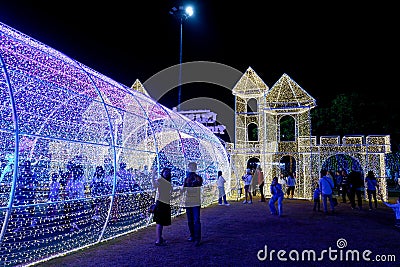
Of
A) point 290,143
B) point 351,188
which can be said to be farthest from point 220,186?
point 290,143

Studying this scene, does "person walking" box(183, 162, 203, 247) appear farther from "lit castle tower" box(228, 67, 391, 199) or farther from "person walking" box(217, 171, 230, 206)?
"lit castle tower" box(228, 67, 391, 199)

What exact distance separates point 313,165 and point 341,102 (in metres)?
12.0

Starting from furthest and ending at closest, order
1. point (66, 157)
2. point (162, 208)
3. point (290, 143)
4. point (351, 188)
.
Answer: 1. point (290, 143)
2. point (351, 188)
3. point (66, 157)
4. point (162, 208)

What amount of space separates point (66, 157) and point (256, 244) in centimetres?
644

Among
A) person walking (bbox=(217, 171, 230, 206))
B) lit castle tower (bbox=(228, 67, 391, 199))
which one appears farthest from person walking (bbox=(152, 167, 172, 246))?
lit castle tower (bbox=(228, 67, 391, 199))

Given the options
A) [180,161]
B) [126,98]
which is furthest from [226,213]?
[126,98]

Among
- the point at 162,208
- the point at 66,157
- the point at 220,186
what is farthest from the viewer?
the point at 220,186

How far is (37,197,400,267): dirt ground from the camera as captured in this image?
595 cm

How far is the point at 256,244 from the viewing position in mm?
7230

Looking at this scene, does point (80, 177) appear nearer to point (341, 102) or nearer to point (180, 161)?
point (180, 161)

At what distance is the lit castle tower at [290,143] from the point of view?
16.7 metres

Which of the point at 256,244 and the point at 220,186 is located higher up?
the point at 220,186

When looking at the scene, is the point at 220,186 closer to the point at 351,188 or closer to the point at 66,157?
the point at 351,188

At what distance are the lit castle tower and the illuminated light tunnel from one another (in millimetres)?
4219
